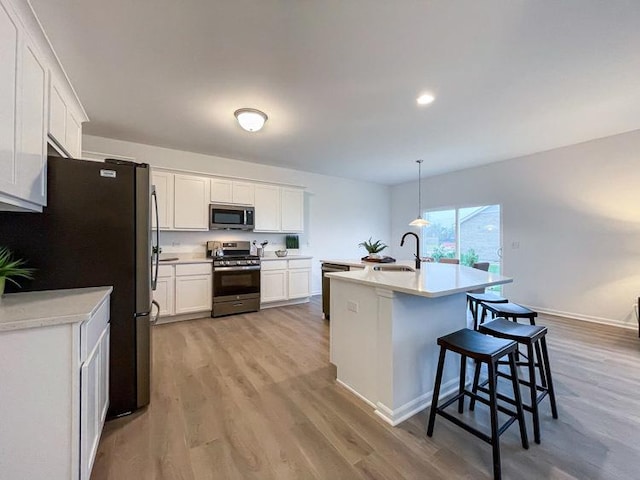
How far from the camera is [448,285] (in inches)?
71.7

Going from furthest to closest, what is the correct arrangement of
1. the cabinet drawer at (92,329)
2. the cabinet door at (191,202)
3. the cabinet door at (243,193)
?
1. the cabinet door at (243,193)
2. the cabinet door at (191,202)
3. the cabinet drawer at (92,329)

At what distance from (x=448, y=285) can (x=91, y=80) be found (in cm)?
355

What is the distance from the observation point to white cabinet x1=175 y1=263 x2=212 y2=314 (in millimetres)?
3916

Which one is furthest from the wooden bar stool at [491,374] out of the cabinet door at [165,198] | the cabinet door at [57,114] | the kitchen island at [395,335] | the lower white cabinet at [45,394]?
the cabinet door at [165,198]

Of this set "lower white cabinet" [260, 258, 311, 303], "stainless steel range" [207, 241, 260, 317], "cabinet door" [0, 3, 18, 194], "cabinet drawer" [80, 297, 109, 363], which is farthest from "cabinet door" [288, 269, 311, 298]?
"cabinet door" [0, 3, 18, 194]

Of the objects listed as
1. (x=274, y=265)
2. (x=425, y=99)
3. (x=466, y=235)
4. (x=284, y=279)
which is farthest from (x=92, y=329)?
(x=466, y=235)

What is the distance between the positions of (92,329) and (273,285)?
340 centimetres

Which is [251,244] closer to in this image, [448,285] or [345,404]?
[345,404]

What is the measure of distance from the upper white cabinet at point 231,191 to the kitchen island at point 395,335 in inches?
116

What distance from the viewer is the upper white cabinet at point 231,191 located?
443 cm

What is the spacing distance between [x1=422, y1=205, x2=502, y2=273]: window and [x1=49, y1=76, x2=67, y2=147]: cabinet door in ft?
16.9

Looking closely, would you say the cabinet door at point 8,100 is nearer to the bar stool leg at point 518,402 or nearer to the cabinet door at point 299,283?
the bar stool leg at point 518,402

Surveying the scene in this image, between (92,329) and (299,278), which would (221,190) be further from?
(92,329)

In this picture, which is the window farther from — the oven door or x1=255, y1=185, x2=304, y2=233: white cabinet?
the oven door
